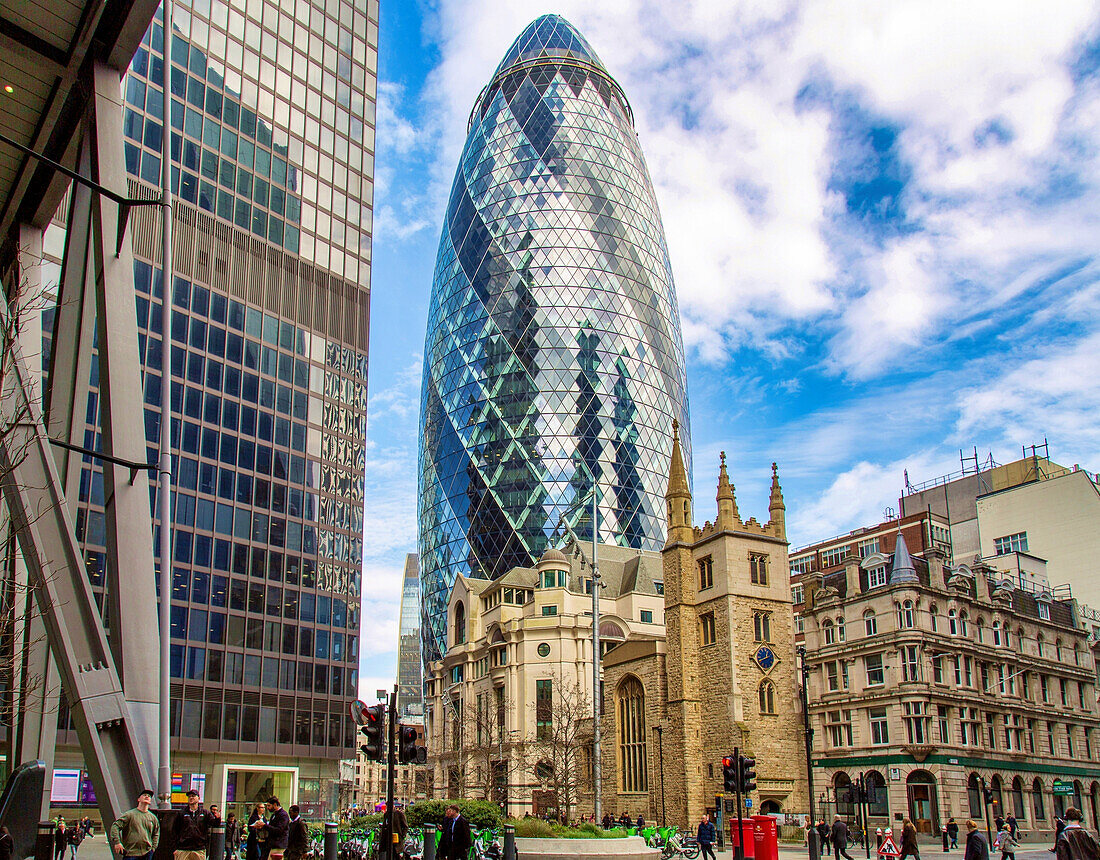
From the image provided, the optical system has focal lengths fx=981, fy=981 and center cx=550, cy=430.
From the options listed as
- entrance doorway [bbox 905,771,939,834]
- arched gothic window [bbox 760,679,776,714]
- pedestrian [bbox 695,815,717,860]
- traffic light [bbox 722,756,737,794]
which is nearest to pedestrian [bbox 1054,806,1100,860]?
traffic light [bbox 722,756,737,794]

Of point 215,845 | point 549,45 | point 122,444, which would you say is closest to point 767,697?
point 215,845

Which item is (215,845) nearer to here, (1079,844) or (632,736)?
(1079,844)

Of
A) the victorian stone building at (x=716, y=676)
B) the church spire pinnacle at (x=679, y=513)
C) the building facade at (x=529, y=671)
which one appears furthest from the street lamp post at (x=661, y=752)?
the church spire pinnacle at (x=679, y=513)

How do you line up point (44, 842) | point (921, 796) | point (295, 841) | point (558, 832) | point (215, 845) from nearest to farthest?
point (44, 842) → point (295, 841) → point (215, 845) → point (558, 832) → point (921, 796)

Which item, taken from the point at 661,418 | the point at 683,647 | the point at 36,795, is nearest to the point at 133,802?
the point at 36,795

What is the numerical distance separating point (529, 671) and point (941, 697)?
30492mm

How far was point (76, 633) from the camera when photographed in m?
10.5

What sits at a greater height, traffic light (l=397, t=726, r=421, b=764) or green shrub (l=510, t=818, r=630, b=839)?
traffic light (l=397, t=726, r=421, b=764)

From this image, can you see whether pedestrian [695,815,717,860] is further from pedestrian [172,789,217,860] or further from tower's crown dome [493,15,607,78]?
tower's crown dome [493,15,607,78]

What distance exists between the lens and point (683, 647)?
53719 millimetres

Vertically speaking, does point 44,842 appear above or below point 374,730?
below

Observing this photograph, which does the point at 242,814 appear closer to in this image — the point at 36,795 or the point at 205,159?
the point at 205,159

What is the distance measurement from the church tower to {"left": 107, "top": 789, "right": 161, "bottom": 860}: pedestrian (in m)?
42.1

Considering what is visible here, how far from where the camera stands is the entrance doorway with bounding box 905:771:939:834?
44531 millimetres
